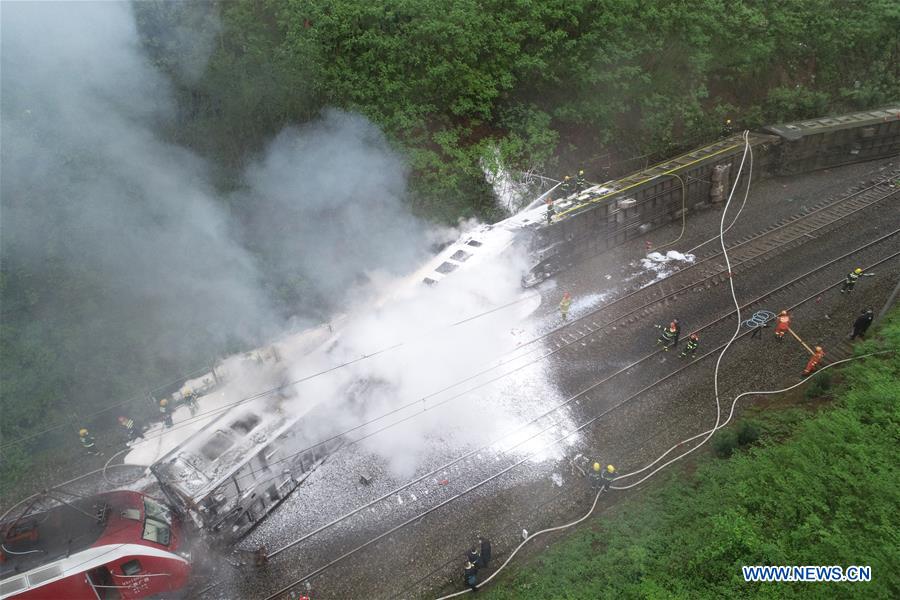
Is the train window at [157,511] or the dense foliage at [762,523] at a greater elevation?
the train window at [157,511]

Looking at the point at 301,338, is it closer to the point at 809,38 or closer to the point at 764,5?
the point at 764,5

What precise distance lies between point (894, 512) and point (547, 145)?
1271 cm

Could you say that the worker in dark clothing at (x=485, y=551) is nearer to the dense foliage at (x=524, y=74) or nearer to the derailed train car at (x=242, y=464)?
the derailed train car at (x=242, y=464)

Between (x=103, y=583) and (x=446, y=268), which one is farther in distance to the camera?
(x=446, y=268)

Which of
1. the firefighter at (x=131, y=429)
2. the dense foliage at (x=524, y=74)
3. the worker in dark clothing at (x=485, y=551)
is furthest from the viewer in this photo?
the dense foliage at (x=524, y=74)

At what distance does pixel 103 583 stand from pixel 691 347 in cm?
1096

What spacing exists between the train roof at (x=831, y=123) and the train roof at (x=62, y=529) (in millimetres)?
20004

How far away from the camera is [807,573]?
638cm

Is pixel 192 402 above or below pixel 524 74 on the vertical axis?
below

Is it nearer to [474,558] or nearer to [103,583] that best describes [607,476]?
[474,558]

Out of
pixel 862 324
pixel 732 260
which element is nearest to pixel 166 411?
pixel 732 260

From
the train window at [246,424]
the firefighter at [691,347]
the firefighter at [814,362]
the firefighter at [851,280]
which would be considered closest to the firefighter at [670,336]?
the firefighter at [691,347]

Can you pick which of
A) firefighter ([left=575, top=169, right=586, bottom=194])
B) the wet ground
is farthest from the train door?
firefighter ([left=575, top=169, right=586, bottom=194])

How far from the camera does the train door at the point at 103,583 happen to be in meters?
7.12
